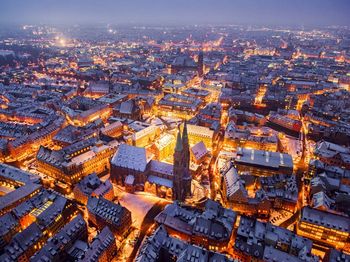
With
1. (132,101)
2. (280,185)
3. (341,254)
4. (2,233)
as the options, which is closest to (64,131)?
(132,101)

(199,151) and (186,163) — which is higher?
(186,163)

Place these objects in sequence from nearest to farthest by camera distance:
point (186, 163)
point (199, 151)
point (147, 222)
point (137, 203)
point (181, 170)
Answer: point (147, 222), point (181, 170), point (186, 163), point (137, 203), point (199, 151)

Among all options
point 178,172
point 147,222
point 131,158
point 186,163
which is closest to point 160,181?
point 178,172

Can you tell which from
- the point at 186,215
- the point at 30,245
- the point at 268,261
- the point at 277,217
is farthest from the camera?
the point at 277,217

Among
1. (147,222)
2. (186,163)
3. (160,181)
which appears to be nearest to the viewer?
(147,222)

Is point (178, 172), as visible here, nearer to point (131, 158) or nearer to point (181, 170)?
point (181, 170)

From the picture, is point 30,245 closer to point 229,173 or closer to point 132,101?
point 229,173

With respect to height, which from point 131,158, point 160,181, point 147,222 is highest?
point 131,158

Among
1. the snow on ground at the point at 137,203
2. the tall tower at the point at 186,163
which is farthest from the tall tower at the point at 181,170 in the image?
the snow on ground at the point at 137,203
